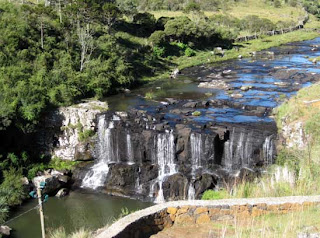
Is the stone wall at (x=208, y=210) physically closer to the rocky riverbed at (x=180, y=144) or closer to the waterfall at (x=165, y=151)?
the rocky riverbed at (x=180, y=144)

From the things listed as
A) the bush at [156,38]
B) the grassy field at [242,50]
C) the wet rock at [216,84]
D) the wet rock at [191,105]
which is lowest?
the wet rock at [191,105]

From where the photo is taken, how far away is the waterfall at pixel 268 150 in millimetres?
25734

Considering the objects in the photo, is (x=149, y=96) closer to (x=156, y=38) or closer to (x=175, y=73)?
(x=175, y=73)

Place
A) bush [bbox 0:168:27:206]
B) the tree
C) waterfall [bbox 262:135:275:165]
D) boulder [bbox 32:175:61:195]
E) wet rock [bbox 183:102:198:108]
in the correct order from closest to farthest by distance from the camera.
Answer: bush [bbox 0:168:27:206] < boulder [bbox 32:175:61:195] < waterfall [bbox 262:135:275:165] < wet rock [bbox 183:102:198:108] < the tree

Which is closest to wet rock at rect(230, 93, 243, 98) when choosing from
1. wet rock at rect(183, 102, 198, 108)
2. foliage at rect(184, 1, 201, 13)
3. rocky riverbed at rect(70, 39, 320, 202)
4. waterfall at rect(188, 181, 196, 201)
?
rocky riverbed at rect(70, 39, 320, 202)

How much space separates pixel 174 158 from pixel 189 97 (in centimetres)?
1148

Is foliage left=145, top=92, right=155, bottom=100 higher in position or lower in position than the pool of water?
higher

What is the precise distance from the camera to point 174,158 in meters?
27.4

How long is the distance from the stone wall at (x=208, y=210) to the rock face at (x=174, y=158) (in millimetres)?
11454

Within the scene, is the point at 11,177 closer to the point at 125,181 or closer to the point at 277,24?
the point at 125,181

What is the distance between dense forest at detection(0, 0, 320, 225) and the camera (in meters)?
29.4

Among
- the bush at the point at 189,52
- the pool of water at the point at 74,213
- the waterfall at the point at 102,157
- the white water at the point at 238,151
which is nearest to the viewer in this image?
the pool of water at the point at 74,213

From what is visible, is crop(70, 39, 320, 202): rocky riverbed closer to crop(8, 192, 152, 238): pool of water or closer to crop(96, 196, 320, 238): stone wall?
crop(8, 192, 152, 238): pool of water

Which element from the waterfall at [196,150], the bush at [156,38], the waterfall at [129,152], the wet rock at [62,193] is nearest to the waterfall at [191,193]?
the waterfall at [196,150]
